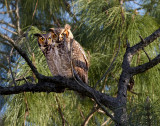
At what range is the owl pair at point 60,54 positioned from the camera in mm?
2129

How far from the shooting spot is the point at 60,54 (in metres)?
2.12

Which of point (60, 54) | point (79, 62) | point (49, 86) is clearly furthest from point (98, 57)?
point (49, 86)

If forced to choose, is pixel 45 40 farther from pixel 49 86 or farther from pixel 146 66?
pixel 146 66

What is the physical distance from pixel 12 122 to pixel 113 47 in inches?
45.4

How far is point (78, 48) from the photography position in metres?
→ 2.29

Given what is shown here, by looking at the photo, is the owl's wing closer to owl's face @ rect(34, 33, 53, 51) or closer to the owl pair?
the owl pair

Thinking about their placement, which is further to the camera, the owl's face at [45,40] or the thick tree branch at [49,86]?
the owl's face at [45,40]

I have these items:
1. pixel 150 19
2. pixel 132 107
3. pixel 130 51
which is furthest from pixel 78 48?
pixel 132 107

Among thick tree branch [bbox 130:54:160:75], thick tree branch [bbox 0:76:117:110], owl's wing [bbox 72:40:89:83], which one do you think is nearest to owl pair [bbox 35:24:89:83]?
owl's wing [bbox 72:40:89:83]

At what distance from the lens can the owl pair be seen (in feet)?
6.98

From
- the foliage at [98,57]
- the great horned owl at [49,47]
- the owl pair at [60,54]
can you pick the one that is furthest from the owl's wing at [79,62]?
the foliage at [98,57]

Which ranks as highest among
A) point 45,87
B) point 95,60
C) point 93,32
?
point 93,32

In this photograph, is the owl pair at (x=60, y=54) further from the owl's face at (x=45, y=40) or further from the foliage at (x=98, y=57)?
the foliage at (x=98, y=57)

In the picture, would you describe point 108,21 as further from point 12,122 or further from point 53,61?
point 12,122
